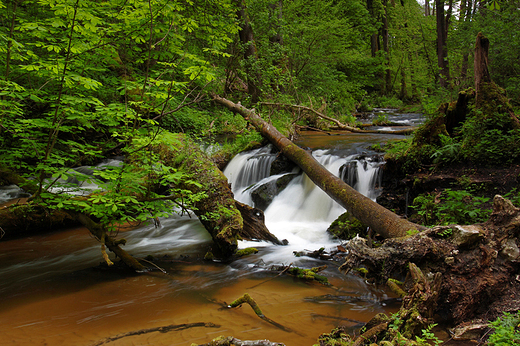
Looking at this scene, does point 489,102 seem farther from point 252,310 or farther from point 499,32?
point 252,310

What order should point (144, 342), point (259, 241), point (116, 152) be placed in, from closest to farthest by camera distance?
point (144, 342)
point (259, 241)
point (116, 152)

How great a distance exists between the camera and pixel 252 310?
3.65 meters

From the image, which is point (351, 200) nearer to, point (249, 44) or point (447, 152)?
point (447, 152)

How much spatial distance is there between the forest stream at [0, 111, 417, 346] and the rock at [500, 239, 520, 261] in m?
1.33

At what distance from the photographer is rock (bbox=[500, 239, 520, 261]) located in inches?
117

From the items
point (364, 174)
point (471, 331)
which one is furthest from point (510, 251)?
point (364, 174)

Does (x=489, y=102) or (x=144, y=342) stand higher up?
(x=489, y=102)

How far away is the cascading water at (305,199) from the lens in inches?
259

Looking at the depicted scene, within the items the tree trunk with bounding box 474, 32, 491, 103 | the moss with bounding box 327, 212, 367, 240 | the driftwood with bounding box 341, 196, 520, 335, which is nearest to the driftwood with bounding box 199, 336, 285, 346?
the driftwood with bounding box 341, 196, 520, 335

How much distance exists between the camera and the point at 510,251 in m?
2.99

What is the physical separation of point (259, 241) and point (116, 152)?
7.40 metres

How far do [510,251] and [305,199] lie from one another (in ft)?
16.5

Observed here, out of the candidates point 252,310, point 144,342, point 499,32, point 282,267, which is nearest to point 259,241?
point 282,267

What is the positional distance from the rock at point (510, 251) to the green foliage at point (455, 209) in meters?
1.20
